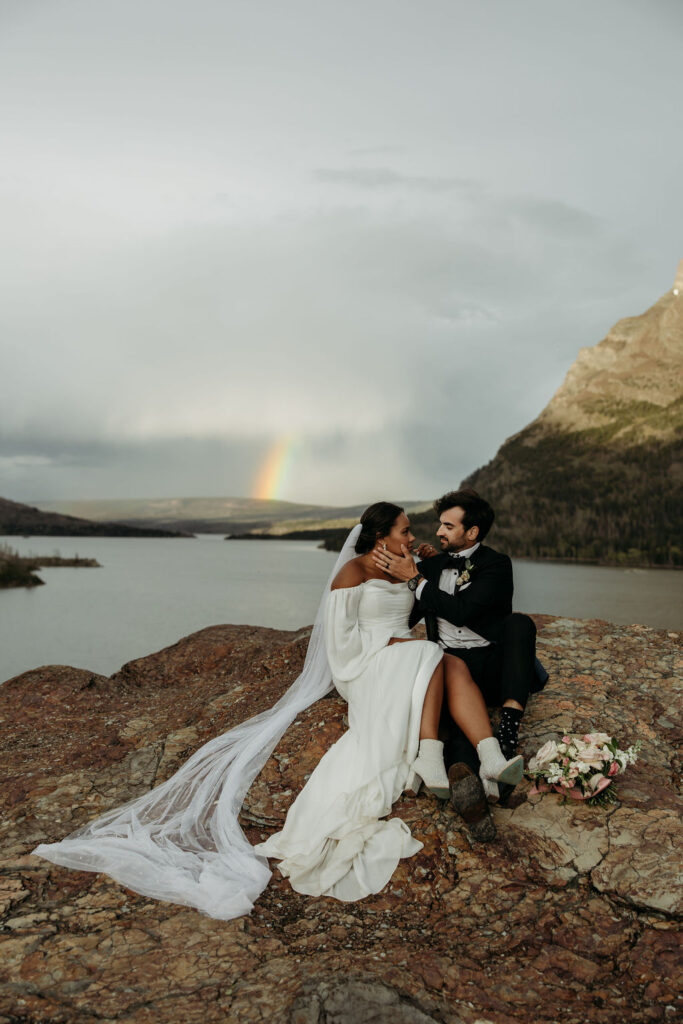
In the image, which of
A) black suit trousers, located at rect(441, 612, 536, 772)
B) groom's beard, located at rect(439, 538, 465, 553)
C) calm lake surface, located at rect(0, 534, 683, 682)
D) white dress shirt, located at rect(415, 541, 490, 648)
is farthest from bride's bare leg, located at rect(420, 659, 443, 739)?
calm lake surface, located at rect(0, 534, 683, 682)

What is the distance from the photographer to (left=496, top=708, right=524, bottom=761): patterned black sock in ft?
15.6

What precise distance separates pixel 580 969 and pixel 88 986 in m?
2.48

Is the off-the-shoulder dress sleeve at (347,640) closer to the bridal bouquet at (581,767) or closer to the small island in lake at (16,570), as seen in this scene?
the bridal bouquet at (581,767)

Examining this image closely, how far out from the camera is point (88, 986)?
3324mm

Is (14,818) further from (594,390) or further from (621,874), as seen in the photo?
(594,390)

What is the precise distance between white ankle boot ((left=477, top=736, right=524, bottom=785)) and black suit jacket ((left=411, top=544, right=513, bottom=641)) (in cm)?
98

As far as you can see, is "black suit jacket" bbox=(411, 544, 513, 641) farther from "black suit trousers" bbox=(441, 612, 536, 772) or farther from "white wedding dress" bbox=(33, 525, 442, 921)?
"white wedding dress" bbox=(33, 525, 442, 921)

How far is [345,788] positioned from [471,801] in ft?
2.96

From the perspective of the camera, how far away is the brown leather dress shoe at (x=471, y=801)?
426cm

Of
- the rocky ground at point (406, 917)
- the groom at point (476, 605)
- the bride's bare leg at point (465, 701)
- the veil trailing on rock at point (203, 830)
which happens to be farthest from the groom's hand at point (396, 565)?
the rocky ground at point (406, 917)

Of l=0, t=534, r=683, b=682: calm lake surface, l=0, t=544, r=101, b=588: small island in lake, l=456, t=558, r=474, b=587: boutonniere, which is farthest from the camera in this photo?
l=0, t=544, r=101, b=588: small island in lake

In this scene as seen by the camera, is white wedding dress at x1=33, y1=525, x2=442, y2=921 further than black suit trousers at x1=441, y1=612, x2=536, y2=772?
No

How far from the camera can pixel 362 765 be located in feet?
15.6

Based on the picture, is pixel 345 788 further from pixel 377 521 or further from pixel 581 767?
pixel 377 521
